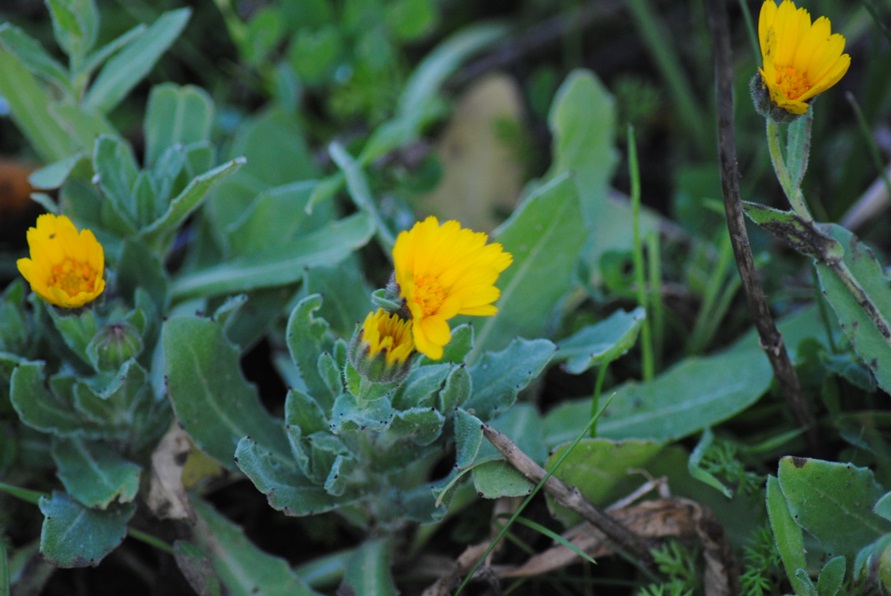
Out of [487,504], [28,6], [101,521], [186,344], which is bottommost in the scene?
[487,504]

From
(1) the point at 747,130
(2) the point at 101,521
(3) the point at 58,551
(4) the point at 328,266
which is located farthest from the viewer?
(1) the point at 747,130

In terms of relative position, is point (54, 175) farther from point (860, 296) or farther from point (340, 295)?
point (860, 296)

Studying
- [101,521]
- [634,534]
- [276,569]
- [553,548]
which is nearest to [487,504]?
[553,548]

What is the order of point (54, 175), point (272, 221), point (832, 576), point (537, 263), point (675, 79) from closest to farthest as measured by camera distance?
point (832, 576) < point (54, 175) < point (537, 263) < point (272, 221) < point (675, 79)

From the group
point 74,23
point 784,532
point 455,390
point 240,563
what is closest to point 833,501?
point 784,532

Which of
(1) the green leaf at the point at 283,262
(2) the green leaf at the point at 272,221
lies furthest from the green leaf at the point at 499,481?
(2) the green leaf at the point at 272,221

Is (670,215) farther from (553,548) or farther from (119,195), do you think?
(119,195)
